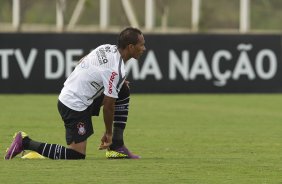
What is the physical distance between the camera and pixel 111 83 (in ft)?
37.8

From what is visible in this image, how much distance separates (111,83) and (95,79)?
1.03 ft

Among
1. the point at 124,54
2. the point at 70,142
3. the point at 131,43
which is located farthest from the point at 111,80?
the point at 70,142

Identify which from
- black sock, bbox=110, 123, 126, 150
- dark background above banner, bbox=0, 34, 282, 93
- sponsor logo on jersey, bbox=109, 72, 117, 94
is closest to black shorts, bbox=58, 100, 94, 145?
black sock, bbox=110, 123, 126, 150

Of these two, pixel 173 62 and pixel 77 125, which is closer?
pixel 77 125

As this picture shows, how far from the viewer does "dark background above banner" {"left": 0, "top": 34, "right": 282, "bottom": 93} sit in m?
26.5

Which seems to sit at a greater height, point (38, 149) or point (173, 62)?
point (38, 149)

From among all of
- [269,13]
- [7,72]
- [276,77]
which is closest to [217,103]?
[276,77]

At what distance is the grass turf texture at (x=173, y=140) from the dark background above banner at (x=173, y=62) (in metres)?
0.74

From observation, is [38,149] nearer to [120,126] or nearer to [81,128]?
[81,128]

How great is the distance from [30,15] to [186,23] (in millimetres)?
6714

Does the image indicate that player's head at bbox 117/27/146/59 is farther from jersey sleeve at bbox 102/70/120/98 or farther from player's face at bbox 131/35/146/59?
jersey sleeve at bbox 102/70/120/98

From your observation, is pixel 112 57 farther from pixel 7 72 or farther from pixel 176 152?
pixel 7 72

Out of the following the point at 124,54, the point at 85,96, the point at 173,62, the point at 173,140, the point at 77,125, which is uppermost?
the point at 124,54

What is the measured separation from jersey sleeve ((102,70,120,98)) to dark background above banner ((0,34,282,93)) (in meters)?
15.0
